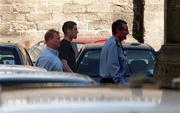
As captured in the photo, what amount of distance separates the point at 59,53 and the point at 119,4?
13695mm

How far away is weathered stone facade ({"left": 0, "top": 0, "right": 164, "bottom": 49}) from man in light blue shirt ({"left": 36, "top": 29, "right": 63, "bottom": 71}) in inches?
544

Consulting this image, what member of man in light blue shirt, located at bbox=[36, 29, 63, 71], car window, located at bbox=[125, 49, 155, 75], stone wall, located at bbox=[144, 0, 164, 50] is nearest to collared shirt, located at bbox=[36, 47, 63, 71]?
man in light blue shirt, located at bbox=[36, 29, 63, 71]

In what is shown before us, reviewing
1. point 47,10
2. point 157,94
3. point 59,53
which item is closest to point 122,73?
point 59,53

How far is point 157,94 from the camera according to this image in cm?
341

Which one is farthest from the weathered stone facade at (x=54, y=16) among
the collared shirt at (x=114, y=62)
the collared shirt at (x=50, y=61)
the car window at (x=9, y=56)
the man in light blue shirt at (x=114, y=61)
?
the collared shirt at (x=50, y=61)

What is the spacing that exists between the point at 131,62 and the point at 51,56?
2377 mm

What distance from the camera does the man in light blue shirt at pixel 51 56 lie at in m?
8.79

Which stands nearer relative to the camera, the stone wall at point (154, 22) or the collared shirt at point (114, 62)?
the collared shirt at point (114, 62)

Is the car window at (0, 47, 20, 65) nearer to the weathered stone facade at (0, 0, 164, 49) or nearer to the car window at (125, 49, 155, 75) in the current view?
the car window at (125, 49, 155, 75)

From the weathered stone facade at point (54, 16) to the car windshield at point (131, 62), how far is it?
11.5 meters

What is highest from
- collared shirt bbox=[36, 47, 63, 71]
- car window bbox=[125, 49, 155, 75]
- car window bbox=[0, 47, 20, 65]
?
collared shirt bbox=[36, 47, 63, 71]

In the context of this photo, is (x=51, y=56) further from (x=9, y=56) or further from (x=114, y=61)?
(x=9, y=56)

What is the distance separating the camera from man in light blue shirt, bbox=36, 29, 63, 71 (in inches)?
346

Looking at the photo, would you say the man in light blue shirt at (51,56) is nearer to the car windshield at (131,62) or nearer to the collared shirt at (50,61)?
the collared shirt at (50,61)
